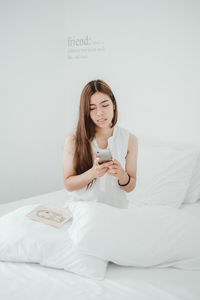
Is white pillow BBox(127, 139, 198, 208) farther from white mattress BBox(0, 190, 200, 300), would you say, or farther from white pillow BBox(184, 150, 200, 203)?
white mattress BBox(0, 190, 200, 300)

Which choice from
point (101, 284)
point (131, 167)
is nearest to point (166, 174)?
point (131, 167)

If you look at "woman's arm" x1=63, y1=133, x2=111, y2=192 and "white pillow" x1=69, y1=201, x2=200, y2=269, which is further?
"woman's arm" x1=63, y1=133, x2=111, y2=192

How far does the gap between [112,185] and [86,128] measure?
29 cm

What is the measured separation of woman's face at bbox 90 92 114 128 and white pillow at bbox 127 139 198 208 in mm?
308

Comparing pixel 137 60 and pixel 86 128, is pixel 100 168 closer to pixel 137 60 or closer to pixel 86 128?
pixel 86 128

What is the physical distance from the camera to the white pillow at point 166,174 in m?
1.45

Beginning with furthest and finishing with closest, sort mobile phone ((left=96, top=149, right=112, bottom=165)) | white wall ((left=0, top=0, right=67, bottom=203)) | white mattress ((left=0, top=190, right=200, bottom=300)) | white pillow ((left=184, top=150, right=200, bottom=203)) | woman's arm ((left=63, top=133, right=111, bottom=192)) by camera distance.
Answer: white wall ((left=0, top=0, right=67, bottom=203))
white pillow ((left=184, top=150, right=200, bottom=203))
woman's arm ((left=63, top=133, right=111, bottom=192))
mobile phone ((left=96, top=149, right=112, bottom=165))
white mattress ((left=0, top=190, right=200, bottom=300))

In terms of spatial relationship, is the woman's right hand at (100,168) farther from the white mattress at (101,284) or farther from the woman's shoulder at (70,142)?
the white mattress at (101,284)

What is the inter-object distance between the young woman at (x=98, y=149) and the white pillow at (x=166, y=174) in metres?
0.19

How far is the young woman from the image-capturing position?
3.84ft

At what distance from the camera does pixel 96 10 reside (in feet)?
4.71

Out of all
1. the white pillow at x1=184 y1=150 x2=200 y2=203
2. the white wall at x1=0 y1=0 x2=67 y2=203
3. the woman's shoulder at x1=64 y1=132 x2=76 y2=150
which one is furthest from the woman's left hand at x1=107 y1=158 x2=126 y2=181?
the white wall at x1=0 y1=0 x2=67 y2=203

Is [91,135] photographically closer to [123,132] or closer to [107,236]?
[123,132]

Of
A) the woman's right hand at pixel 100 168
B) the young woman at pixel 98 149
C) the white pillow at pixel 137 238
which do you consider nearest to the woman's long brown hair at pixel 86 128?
the young woman at pixel 98 149
